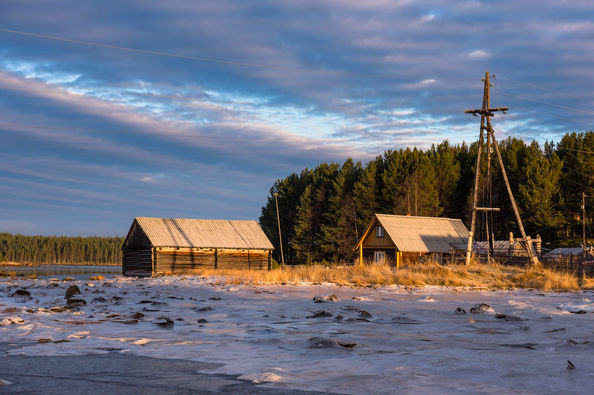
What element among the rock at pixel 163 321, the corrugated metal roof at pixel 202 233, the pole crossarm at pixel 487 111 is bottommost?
the rock at pixel 163 321

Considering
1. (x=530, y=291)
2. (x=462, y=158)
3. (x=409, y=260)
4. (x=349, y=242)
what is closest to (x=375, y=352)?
(x=530, y=291)

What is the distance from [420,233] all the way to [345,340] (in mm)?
38984

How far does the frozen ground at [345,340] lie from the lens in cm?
576

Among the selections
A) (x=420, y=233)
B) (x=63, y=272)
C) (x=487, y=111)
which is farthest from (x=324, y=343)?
(x=63, y=272)

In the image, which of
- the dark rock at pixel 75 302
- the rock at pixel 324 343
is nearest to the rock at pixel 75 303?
the dark rock at pixel 75 302

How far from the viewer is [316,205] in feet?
254

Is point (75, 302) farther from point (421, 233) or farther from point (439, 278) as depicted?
point (421, 233)

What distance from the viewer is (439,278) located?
24.0 metres

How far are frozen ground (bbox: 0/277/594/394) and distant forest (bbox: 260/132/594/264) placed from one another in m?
41.0

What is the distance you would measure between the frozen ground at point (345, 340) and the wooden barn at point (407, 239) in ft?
95.3

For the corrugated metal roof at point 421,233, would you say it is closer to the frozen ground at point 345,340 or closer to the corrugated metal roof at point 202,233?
the corrugated metal roof at point 202,233

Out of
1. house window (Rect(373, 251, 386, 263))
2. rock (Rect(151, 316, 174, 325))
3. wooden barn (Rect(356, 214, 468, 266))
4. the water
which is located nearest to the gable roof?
wooden barn (Rect(356, 214, 468, 266))

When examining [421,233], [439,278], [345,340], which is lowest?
[439,278]

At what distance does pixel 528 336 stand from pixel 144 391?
6.50 metres
